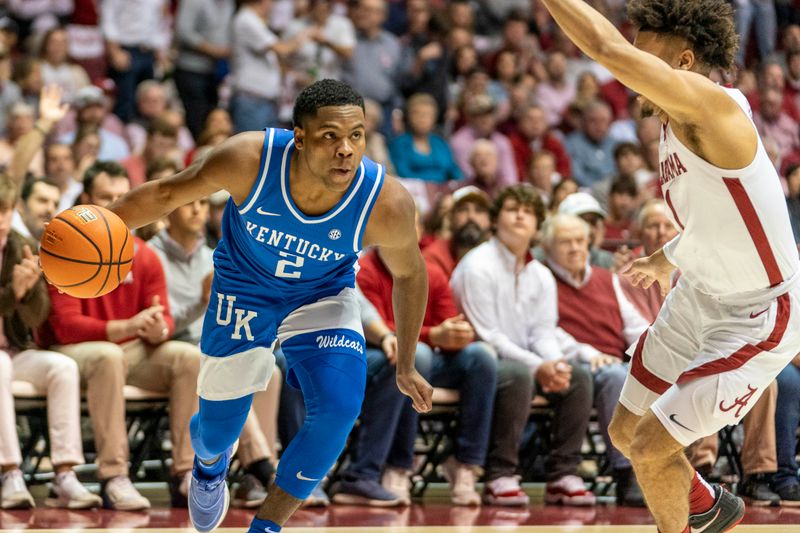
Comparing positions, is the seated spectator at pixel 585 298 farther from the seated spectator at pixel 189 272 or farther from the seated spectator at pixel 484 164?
the seated spectator at pixel 484 164

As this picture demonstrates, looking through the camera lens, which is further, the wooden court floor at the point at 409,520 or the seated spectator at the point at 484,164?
the seated spectator at the point at 484,164

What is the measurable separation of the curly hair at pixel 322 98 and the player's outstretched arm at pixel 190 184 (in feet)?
0.81

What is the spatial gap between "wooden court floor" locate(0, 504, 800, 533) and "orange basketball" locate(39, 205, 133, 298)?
1.59 metres

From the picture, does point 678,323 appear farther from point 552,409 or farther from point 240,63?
point 240,63

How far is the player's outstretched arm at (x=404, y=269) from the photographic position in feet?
15.5

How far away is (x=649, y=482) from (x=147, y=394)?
3155mm

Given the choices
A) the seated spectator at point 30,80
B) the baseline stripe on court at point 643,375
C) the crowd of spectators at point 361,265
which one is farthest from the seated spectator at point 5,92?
the baseline stripe on court at point 643,375

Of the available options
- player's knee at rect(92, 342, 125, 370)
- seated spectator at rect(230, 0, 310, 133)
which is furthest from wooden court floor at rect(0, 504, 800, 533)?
seated spectator at rect(230, 0, 310, 133)

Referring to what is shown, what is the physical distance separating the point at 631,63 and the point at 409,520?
305 centimetres

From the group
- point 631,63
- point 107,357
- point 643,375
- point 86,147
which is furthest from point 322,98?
point 86,147

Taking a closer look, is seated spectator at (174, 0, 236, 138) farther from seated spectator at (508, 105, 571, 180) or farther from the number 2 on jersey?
the number 2 on jersey

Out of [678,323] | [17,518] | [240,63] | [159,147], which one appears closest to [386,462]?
[17,518]

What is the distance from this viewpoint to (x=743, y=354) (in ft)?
13.9

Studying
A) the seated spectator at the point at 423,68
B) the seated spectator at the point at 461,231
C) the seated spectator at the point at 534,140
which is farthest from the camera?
the seated spectator at the point at 423,68
